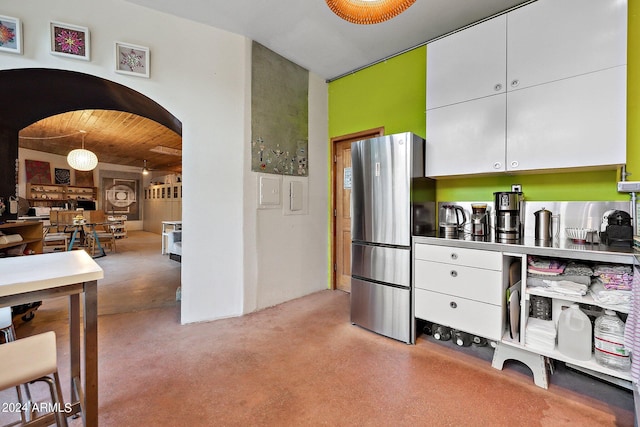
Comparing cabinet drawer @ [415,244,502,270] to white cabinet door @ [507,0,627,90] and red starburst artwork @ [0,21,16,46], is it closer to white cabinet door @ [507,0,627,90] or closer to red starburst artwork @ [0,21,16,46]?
white cabinet door @ [507,0,627,90]

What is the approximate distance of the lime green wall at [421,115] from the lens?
186cm

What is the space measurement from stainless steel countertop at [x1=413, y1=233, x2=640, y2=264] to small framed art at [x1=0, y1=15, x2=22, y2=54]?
3.33 meters

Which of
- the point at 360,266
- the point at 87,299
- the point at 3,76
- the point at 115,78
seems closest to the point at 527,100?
the point at 360,266

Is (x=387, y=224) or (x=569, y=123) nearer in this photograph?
(x=569, y=123)

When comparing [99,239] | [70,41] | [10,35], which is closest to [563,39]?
[70,41]

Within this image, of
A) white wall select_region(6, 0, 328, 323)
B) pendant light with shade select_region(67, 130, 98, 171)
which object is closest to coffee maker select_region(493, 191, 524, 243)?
white wall select_region(6, 0, 328, 323)

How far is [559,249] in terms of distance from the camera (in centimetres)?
161

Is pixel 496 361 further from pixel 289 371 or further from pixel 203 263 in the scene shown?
pixel 203 263

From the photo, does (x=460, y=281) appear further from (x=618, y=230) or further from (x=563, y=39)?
(x=563, y=39)

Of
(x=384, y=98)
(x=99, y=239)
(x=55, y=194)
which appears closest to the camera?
(x=384, y=98)

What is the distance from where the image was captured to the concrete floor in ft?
4.86

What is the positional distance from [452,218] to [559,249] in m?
1.01

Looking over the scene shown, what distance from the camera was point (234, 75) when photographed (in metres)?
2.76

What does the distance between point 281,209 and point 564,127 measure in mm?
2538
